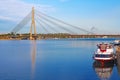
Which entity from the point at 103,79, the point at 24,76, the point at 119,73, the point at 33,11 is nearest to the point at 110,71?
the point at 119,73

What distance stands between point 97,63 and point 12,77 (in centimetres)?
1133

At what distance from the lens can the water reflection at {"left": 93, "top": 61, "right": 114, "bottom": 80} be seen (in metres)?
24.1

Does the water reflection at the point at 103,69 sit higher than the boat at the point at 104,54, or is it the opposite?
the boat at the point at 104,54

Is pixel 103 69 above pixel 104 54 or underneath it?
underneath

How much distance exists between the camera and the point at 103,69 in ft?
90.9

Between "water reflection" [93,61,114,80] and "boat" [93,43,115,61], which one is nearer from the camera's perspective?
"water reflection" [93,61,114,80]

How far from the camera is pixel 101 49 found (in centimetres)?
3181

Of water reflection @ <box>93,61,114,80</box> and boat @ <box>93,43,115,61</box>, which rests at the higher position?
boat @ <box>93,43,115,61</box>

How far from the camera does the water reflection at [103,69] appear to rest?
24147 millimetres

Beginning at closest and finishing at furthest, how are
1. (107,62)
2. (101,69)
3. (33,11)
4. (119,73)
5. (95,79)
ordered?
(95,79), (119,73), (101,69), (107,62), (33,11)

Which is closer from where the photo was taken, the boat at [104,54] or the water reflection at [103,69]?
the water reflection at [103,69]

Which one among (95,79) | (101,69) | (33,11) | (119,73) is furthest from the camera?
(33,11)

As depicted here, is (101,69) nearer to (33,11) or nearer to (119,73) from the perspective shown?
(119,73)

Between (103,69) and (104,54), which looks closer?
(103,69)
